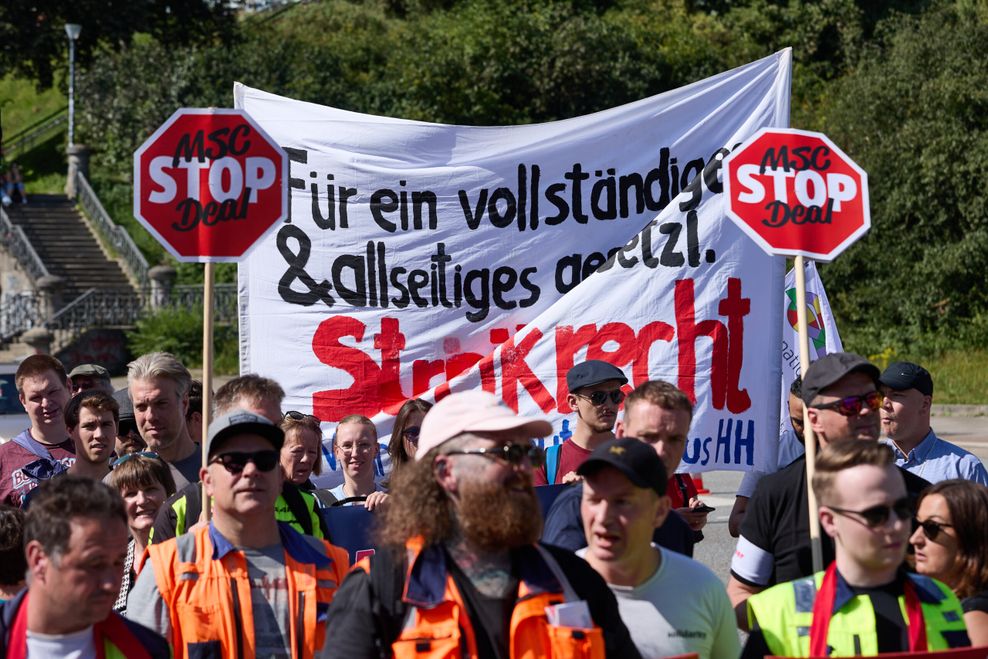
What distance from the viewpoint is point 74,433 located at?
6.23 m

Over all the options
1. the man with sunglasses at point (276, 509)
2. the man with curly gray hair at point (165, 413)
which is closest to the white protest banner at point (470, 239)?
the man with curly gray hair at point (165, 413)

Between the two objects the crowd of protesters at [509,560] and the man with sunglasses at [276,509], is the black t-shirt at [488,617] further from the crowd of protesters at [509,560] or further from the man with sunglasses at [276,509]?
the man with sunglasses at [276,509]

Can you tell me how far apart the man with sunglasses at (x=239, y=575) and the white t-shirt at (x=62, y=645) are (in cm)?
38

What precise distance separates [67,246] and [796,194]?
104 ft

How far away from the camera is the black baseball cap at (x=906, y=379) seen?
230 inches

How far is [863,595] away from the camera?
367cm

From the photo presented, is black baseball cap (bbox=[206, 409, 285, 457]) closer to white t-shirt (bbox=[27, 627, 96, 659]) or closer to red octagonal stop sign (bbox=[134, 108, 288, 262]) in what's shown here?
white t-shirt (bbox=[27, 627, 96, 659])

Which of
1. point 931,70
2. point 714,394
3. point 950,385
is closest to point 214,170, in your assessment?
point 714,394

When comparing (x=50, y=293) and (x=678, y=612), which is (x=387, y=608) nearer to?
(x=678, y=612)

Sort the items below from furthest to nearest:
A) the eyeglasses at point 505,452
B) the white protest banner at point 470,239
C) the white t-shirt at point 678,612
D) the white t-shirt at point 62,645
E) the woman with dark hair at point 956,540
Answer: the white protest banner at point 470,239
the woman with dark hair at point 956,540
the white t-shirt at point 678,612
the white t-shirt at point 62,645
the eyeglasses at point 505,452

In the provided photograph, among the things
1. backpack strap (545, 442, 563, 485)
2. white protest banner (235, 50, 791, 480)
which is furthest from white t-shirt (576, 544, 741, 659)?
white protest banner (235, 50, 791, 480)

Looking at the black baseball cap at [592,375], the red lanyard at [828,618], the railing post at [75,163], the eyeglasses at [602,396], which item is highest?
the railing post at [75,163]

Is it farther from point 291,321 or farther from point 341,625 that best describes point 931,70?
point 341,625

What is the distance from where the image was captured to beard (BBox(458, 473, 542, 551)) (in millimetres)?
3250
